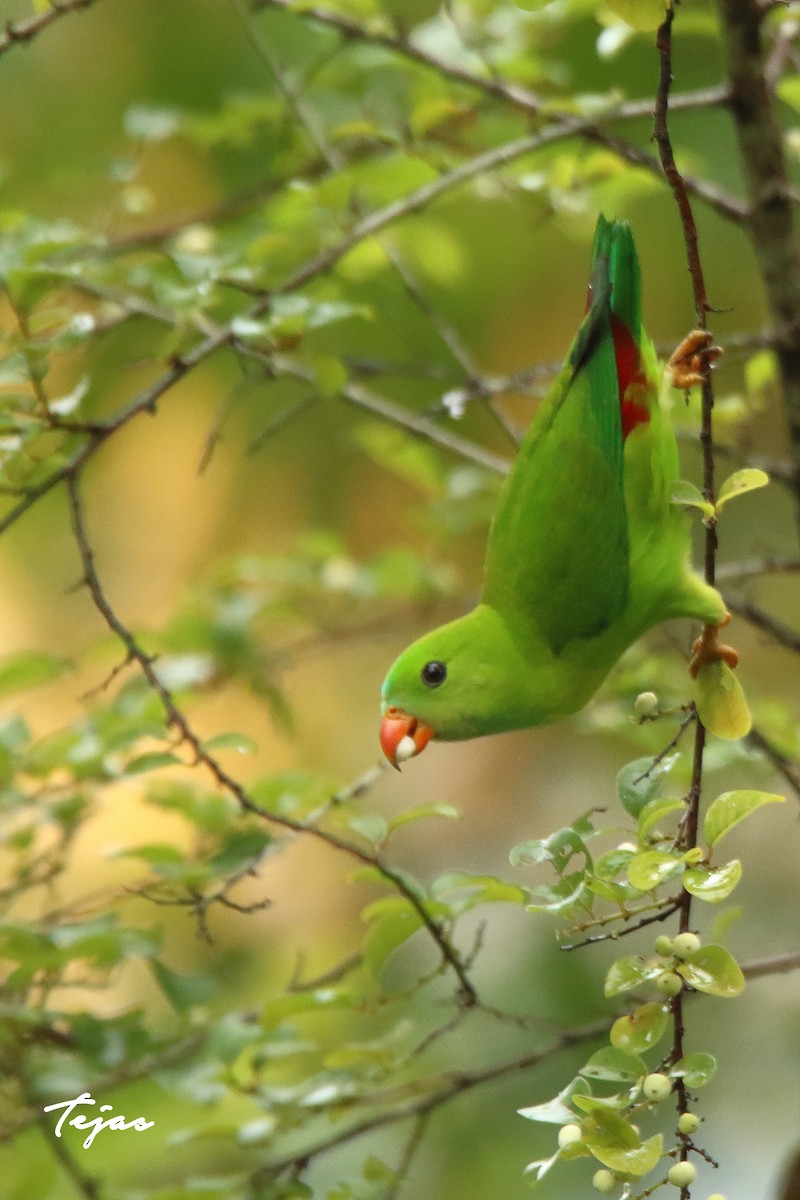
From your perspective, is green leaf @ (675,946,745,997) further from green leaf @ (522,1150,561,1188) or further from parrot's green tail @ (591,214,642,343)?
parrot's green tail @ (591,214,642,343)

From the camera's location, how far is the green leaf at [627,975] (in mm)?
991

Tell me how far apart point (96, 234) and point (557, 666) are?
3.09 ft

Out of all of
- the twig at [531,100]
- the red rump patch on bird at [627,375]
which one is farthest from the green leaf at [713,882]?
the twig at [531,100]

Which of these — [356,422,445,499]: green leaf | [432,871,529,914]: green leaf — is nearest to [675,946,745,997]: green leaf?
[432,871,529,914]: green leaf

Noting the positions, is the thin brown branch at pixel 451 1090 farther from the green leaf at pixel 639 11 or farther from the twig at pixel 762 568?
the green leaf at pixel 639 11

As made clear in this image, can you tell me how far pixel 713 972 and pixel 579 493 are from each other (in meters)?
0.52

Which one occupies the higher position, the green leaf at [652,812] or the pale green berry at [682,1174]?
the green leaf at [652,812]

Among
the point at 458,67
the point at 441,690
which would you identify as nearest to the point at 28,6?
the point at 458,67

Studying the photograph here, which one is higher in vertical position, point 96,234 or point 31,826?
point 96,234

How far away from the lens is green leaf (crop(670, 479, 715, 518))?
1072 mm

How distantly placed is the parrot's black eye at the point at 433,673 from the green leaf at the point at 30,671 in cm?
66

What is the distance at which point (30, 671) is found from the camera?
1818 millimetres

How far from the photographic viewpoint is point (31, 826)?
5.86 feet

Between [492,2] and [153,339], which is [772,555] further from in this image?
[153,339]
